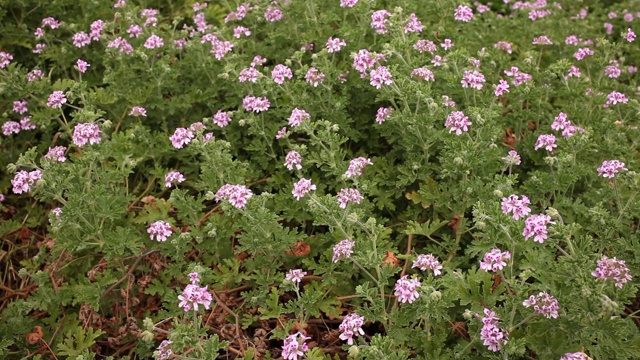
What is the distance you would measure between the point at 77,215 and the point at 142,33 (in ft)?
6.32

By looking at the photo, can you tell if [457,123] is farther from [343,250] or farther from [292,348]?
[292,348]

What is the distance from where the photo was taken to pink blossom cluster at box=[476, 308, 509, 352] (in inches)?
117

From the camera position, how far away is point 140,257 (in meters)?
3.91

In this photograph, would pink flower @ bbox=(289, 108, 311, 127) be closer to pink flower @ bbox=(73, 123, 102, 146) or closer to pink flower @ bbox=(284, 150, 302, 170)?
pink flower @ bbox=(284, 150, 302, 170)

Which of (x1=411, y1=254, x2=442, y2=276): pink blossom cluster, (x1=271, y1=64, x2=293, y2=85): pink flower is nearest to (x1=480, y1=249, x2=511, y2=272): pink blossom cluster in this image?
(x1=411, y1=254, x2=442, y2=276): pink blossom cluster

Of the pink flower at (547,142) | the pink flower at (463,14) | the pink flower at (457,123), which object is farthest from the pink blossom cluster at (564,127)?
the pink flower at (463,14)

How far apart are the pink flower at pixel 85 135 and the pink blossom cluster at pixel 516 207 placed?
2424 millimetres

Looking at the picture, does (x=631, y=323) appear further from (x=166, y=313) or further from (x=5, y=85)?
(x=5, y=85)

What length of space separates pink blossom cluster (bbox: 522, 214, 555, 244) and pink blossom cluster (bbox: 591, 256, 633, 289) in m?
0.27

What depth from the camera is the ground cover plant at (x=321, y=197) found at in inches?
124

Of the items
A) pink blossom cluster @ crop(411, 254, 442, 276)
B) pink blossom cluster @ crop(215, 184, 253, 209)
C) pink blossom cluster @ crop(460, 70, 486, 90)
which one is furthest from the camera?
pink blossom cluster @ crop(460, 70, 486, 90)

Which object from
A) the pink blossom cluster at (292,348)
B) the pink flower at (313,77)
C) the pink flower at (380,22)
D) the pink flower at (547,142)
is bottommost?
the pink blossom cluster at (292,348)

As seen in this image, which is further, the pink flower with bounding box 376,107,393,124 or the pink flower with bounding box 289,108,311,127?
the pink flower with bounding box 376,107,393,124

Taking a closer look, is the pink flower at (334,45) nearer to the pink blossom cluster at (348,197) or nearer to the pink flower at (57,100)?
the pink blossom cluster at (348,197)
